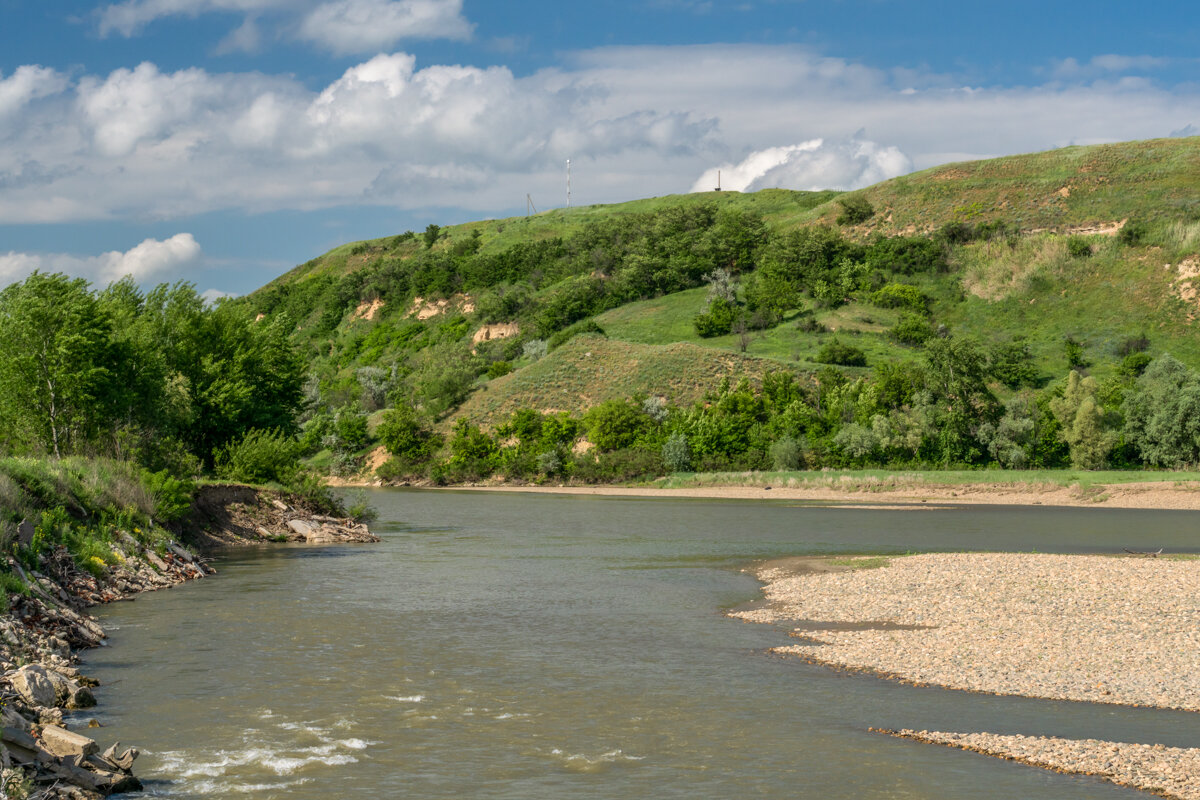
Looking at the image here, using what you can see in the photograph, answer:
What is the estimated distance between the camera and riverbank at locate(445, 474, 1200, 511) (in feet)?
195

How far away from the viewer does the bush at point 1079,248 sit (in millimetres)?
118562

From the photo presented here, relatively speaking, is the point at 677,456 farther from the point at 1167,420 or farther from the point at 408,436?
the point at 1167,420

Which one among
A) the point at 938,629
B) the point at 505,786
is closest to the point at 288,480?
the point at 938,629

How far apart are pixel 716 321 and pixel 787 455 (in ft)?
121

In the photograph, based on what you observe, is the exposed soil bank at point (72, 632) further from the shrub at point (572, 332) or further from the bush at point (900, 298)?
the bush at point (900, 298)

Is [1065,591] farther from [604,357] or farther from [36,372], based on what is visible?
[604,357]

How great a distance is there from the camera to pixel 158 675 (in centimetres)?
1645

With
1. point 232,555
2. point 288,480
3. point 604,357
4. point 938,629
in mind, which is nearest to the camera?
point 938,629

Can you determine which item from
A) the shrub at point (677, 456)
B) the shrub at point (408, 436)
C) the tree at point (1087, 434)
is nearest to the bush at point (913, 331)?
the tree at point (1087, 434)

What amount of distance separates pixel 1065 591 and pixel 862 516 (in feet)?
96.3

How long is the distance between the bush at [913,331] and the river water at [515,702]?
82.3 m

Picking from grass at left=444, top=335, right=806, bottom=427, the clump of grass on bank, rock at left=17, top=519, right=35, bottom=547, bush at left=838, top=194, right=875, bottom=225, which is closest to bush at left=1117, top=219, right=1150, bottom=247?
bush at left=838, top=194, right=875, bottom=225

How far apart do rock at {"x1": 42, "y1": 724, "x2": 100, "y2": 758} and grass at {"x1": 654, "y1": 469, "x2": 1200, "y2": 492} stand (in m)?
62.8

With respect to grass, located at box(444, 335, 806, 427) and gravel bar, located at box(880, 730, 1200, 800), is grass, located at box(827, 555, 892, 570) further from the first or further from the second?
grass, located at box(444, 335, 806, 427)
